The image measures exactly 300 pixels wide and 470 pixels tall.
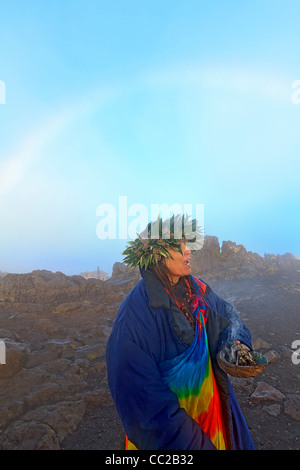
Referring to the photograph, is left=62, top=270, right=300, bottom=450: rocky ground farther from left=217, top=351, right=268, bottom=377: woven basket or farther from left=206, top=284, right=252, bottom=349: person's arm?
left=217, top=351, right=268, bottom=377: woven basket

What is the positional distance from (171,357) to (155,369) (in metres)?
0.27

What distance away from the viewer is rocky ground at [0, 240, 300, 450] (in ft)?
14.4

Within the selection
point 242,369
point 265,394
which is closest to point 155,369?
point 242,369

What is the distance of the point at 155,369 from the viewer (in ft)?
6.36

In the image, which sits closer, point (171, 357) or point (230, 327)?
point (171, 357)

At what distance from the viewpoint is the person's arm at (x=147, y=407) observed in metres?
1.74

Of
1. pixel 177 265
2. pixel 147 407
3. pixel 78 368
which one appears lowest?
pixel 78 368

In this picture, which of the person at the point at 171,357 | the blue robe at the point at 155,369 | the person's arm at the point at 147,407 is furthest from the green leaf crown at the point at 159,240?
the person's arm at the point at 147,407

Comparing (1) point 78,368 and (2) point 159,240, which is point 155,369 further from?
(1) point 78,368

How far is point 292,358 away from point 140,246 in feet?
22.3

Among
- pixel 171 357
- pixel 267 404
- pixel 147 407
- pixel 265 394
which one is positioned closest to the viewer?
pixel 147 407

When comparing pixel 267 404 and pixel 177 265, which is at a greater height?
pixel 177 265

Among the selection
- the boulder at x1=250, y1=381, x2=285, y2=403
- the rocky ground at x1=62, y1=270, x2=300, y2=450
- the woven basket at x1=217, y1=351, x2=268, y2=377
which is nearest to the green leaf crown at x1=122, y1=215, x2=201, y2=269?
the woven basket at x1=217, y1=351, x2=268, y2=377
